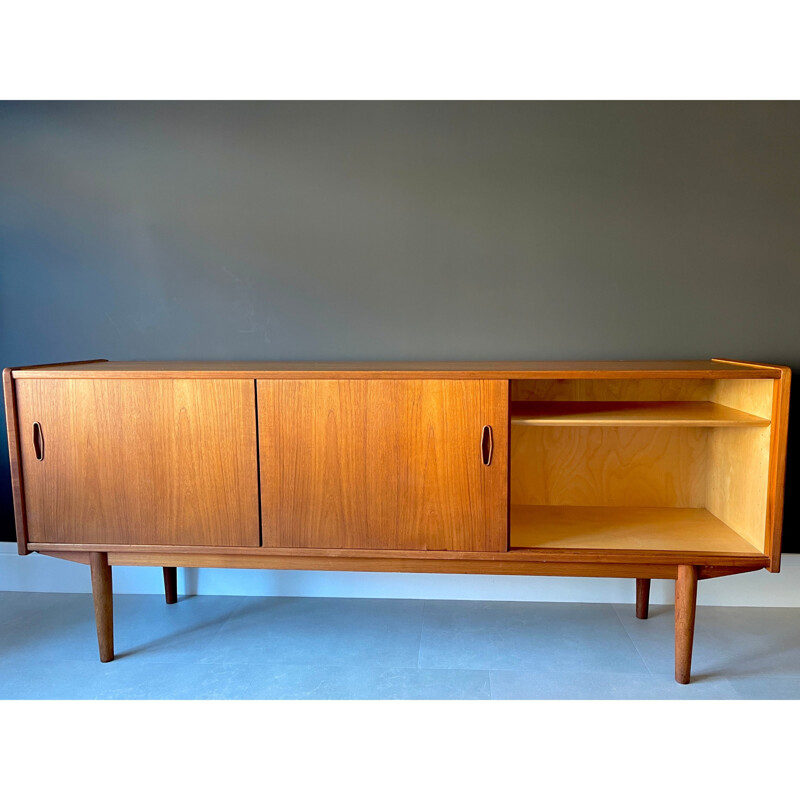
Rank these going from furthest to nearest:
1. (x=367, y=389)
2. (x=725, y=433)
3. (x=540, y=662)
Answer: (x=725, y=433) → (x=540, y=662) → (x=367, y=389)

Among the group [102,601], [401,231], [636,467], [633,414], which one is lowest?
[102,601]

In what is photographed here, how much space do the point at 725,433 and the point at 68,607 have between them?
2316 millimetres

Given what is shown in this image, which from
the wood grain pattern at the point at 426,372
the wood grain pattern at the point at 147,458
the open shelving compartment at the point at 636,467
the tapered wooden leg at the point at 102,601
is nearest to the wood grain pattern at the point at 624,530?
the open shelving compartment at the point at 636,467

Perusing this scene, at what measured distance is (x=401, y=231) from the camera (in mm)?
2424

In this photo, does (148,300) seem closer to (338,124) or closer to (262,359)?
(262,359)

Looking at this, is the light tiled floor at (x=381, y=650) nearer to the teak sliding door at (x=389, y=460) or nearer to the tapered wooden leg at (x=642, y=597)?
the tapered wooden leg at (x=642, y=597)

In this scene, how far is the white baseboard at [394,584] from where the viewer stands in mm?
2459

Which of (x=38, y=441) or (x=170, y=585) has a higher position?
(x=38, y=441)

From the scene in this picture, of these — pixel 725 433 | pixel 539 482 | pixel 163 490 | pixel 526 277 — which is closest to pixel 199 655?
pixel 163 490

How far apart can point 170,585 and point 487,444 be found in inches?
52.5

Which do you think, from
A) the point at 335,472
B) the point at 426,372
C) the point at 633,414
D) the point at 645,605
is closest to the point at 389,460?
the point at 335,472

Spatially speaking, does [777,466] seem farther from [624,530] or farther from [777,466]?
[624,530]

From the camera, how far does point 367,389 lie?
193cm

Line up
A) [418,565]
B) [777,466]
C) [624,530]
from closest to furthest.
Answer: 1. [777,466]
2. [418,565]
3. [624,530]
